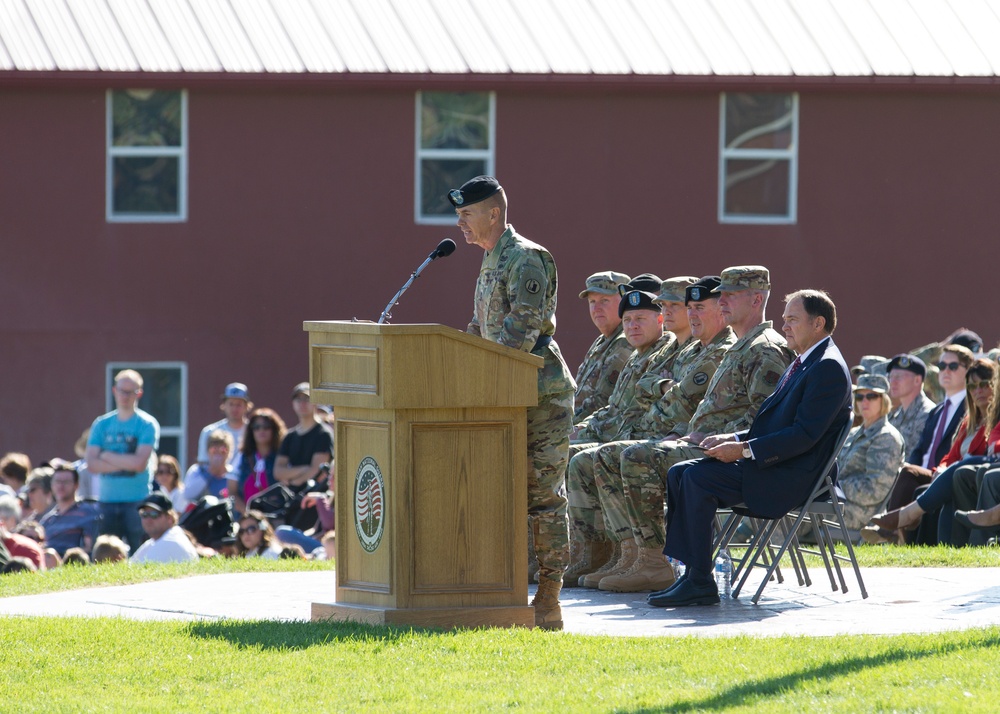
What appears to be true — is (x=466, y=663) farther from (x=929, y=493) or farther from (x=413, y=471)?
(x=929, y=493)

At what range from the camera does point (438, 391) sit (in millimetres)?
6324

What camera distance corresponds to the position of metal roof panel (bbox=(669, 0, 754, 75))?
17766mm

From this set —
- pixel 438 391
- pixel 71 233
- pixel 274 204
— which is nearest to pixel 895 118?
pixel 274 204

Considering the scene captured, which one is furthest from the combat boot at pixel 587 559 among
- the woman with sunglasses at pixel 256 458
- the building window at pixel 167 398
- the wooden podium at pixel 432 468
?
the building window at pixel 167 398

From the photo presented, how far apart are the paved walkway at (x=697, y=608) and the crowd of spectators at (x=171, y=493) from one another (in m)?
Result: 2.68

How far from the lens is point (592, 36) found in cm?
1809

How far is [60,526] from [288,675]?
8088 millimetres

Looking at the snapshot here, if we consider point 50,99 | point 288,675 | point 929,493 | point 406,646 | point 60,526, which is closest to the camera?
point 288,675

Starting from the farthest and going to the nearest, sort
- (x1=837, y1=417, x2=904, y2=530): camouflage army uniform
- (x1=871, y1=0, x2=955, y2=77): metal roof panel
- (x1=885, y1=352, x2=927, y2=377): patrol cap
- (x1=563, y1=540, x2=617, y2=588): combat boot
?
(x1=871, y1=0, x2=955, y2=77): metal roof panel < (x1=885, y1=352, x2=927, y2=377): patrol cap < (x1=837, y1=417, x2=904, y2=530): camouflage army uniform < (x1=563, y1=540, x2=617, y2=588): combat boot

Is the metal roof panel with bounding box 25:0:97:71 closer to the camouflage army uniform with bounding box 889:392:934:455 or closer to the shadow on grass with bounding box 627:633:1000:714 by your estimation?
the camouflage army uniform with bounding box 889:392:934:455

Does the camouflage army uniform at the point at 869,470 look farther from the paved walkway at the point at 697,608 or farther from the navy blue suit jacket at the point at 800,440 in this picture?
the navy blue suit jacket at the point at 800,440

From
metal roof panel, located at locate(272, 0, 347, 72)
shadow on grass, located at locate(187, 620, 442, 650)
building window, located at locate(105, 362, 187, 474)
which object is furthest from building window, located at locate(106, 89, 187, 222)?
shadow on grass, located at locate(187, 620, 442, 650)

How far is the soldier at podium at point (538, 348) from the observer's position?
6.71 metres

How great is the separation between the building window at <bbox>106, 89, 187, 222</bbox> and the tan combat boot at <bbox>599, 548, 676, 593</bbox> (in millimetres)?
11045
